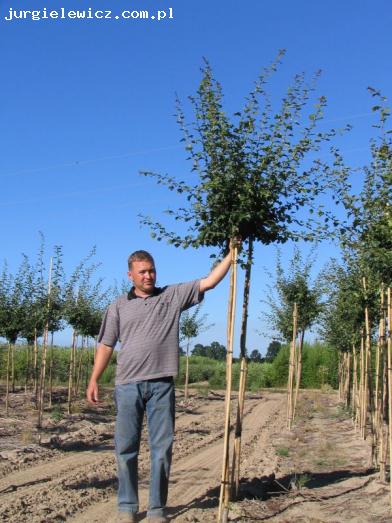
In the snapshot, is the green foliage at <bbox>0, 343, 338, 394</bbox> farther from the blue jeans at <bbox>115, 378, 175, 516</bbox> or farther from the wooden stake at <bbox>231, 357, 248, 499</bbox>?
the blue jeans at <bbox>115, 378, 175, 516</bbox>

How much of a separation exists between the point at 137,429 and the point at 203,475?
11.4 feet

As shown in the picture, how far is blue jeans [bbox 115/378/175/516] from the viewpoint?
532 cm

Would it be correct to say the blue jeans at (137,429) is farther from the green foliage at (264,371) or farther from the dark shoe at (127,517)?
the green foliage at (264,371)

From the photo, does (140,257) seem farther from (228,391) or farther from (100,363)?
(228,391)

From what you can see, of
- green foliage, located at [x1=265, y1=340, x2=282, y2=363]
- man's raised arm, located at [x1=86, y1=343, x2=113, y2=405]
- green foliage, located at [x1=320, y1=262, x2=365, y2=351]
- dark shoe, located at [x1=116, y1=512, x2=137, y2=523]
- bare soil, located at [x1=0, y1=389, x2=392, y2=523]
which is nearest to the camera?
dark shoe, located at [x1=116, y1=512, x2=137, y2=523]

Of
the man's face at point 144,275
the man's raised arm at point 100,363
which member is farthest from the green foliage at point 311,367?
the man's face at point 144,275

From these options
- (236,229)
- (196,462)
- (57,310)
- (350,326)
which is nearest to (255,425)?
(350,326)

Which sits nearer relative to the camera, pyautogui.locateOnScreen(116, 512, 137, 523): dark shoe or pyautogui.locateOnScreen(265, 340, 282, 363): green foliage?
pyautogui.locateOnScreen(116, 512, 137, 523): dark shoe

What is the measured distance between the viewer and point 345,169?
7414 millimetres

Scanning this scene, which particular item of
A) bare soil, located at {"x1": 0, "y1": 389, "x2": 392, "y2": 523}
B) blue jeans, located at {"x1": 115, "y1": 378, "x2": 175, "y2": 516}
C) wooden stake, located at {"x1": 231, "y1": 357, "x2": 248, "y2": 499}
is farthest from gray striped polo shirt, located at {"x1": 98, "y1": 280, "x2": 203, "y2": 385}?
bare soil, located at {"x1": 0, "y1": 389, "x2": 392, "y2": 523}

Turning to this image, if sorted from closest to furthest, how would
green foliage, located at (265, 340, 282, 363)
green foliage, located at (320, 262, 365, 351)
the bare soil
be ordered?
the bare soil, green foliage, located at (320, 262, 365, 351), green foliage, located at (265, 340, 282, 363)

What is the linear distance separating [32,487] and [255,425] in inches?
433

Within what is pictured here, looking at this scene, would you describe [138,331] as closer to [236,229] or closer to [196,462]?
[236,229]

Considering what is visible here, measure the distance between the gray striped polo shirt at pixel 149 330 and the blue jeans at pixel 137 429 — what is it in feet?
0.35
